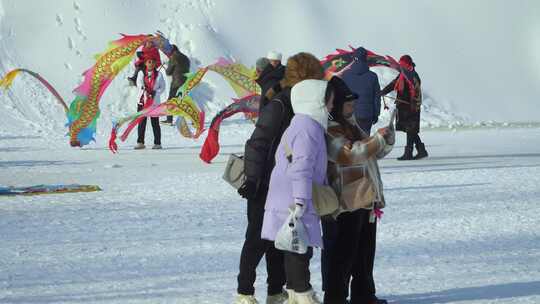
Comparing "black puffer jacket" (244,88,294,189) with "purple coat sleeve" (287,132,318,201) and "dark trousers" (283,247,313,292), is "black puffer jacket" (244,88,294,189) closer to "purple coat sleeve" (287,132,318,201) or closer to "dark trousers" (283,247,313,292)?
"purple coat sleeve" (287,132,318,201)

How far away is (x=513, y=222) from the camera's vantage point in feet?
30.3

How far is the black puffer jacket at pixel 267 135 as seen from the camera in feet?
18.7

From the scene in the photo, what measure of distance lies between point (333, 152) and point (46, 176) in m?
8.26

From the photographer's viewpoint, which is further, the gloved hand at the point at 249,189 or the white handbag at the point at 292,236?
the gloved hand at the point at 249,189

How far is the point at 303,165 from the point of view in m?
5.32

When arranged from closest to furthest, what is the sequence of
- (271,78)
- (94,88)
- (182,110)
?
(271,78)
(182,110)
(94,88)

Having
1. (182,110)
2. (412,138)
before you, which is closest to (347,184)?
(412,138)

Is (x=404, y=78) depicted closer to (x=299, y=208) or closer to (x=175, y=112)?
(x=175, y=112)

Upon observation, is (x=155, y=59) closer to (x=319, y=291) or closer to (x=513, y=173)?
(x=513, y=173)

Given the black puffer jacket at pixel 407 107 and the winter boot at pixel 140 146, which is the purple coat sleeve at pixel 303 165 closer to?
the black puffer jacket at pixel 407 107

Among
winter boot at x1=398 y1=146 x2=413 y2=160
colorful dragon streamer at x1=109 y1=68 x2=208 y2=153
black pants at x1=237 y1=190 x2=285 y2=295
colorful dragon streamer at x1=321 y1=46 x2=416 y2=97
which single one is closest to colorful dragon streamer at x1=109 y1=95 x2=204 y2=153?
colorful dragon streamer at x1=109 y1=68 x2=208 y2=153

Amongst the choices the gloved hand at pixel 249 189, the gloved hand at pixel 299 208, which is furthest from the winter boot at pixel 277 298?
the gloved hand at pixel 299 208

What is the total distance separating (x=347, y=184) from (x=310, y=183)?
421 millimetres

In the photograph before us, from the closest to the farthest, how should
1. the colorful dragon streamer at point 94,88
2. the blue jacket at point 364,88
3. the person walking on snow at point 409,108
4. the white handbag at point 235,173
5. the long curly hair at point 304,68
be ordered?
the long curly hair at point 304,68, the white handbag at point 235,173, the blue jacket at point 364,88, the person walking on snow at point 409,108, the colorful dragon streamer at point 94,88
